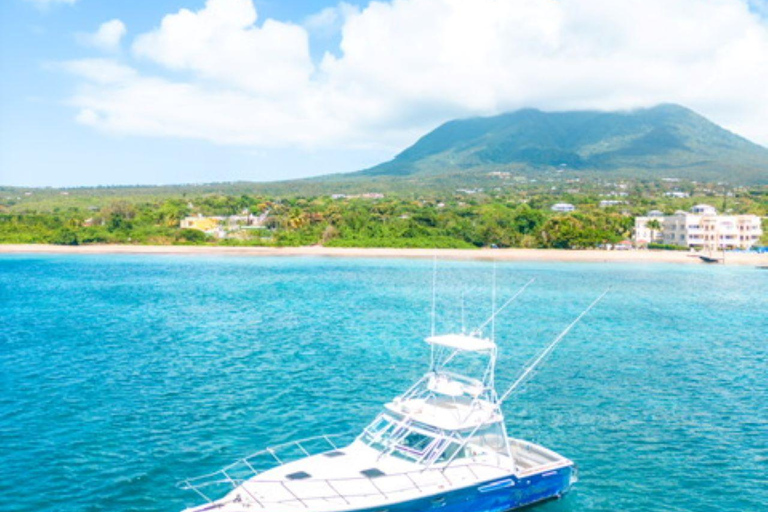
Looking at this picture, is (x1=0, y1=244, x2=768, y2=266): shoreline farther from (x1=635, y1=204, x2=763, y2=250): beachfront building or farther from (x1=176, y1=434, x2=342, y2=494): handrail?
(x1=176, y1=434, x2=342, y2=494): handrail

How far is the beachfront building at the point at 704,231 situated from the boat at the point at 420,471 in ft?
333

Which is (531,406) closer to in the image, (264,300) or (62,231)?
(264,300)

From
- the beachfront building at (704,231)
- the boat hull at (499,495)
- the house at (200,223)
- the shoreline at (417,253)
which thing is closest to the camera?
the boat hull at (499,495)

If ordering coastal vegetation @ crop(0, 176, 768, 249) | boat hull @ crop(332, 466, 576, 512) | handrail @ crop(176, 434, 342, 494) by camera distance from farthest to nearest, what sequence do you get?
coastal vegetation @ crop(0, 176, 768, 249)
handrail @ crop(176, 434, 342, 494)
boat hull @ crop(332, 466, 576, 512)

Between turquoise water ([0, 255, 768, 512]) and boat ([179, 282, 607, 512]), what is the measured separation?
43.1 inches

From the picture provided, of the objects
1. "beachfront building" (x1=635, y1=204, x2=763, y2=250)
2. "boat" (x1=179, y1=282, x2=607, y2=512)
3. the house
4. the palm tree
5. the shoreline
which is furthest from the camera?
the house

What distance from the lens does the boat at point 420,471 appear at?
1276cm

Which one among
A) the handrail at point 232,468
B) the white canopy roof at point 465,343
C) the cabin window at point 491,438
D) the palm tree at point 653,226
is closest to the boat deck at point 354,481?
the cabin window at point 491,438

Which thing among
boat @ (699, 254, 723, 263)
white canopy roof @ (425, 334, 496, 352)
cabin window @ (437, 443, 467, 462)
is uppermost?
white canopy roof @ (425, 334, 496, 352)

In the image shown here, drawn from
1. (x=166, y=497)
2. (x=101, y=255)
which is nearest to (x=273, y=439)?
(x=166, y=497)

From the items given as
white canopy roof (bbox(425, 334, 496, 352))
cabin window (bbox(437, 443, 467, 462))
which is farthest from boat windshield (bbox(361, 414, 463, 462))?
white canopy roof (bbox(425, 334, 496, 352))

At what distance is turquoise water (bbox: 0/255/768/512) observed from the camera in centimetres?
1673

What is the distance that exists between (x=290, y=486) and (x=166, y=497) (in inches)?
153

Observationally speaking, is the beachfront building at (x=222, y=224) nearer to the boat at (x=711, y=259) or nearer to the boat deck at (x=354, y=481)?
the boat at (x=711, y=259)
